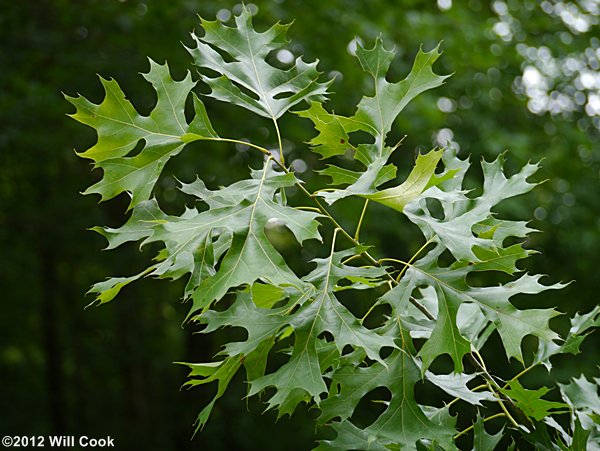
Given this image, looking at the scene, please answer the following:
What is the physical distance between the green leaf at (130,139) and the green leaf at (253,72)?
0.11 m

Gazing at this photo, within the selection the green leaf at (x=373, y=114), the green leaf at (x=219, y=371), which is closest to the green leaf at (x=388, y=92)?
the green leaf at (x=373, y=114)

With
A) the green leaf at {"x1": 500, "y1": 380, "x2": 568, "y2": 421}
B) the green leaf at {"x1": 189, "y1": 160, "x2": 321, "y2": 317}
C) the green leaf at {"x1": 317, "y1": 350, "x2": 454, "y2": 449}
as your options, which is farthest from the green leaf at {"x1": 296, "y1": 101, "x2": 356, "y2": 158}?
the green leaf at {"x1": 500, "y1": 380, "x2": 568, "y2": 421}

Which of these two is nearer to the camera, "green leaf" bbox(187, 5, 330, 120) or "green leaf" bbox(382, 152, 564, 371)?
"green leaf" bbox(382, 152, 564, 371)

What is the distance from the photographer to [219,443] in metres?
8.34

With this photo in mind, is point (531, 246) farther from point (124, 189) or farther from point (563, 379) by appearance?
point (124, 189)

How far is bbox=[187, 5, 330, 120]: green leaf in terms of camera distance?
1.53 meters

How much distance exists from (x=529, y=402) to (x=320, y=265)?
491 mm

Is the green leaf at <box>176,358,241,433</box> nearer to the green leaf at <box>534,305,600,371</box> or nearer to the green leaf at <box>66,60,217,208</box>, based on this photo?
the green leaf at <box>66,60,217,208</box>

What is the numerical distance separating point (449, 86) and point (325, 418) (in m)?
5.98

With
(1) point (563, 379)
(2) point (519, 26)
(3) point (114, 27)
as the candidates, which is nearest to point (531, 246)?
(1) point (563, 379)

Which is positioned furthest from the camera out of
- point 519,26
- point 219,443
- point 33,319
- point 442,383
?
point 33,319

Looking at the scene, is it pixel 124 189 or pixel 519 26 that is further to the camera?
pixel 519 26

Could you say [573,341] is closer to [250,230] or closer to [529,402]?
[529,402]

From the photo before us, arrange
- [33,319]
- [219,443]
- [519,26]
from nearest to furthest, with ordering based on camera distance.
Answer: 1. [519,26]
2. [219,443]
3. [33,319]
